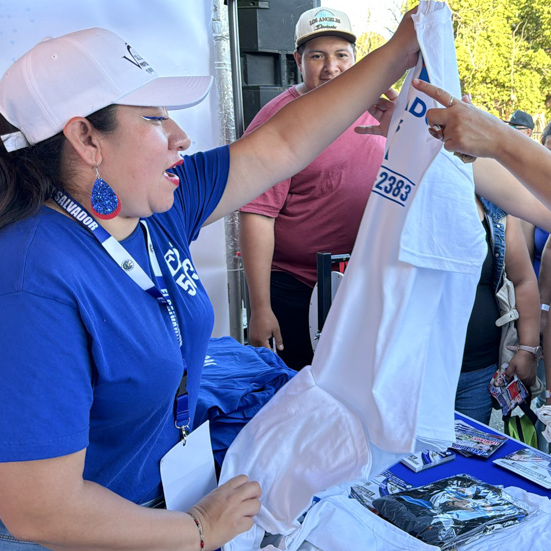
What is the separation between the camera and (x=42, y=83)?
3.23 feet

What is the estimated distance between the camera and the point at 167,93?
1082mm

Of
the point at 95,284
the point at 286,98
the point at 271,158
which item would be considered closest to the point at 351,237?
the point at 286,98

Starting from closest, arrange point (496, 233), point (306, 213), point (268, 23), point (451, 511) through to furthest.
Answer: point (451, 511)
point (496, 233)
point (306, 213)
point (268, 23)

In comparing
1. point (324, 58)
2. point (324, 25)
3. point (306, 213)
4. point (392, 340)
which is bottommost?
point (306, 213)

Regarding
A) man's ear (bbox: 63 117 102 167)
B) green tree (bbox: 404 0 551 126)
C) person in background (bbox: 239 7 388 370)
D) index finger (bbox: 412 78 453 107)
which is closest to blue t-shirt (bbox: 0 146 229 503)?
man's ear (bbox: 63 117 102 167)

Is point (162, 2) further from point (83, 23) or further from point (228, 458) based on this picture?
point (228, 458)

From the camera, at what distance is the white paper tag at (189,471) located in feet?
3.72

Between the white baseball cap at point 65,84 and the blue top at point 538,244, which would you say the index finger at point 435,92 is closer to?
the white baseball cap at point 65,84

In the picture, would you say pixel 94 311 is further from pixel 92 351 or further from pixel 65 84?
pixel 65 84

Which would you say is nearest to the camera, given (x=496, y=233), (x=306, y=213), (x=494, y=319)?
(x=496, y=233)

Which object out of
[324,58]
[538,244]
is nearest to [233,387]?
[324,58]

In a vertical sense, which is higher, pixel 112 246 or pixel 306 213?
pixel 112 246

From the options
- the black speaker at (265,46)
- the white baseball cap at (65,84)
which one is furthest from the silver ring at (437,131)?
the black speaker at (265,46)

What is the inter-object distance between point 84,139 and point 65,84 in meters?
0.09
